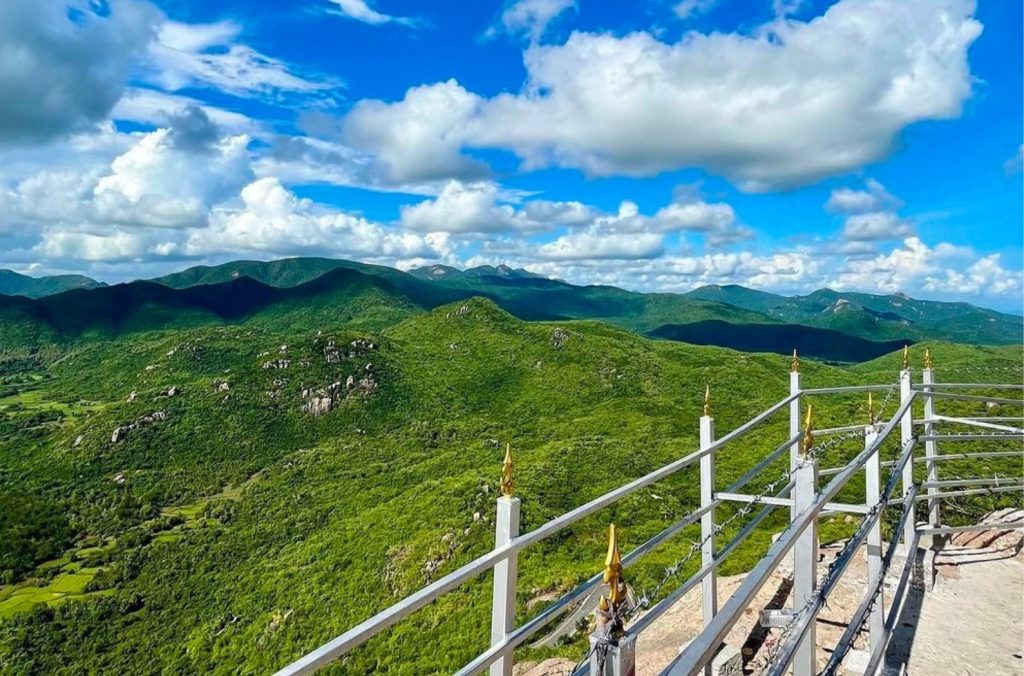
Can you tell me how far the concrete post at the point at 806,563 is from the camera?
2.66m

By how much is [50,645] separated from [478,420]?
49.1 meters

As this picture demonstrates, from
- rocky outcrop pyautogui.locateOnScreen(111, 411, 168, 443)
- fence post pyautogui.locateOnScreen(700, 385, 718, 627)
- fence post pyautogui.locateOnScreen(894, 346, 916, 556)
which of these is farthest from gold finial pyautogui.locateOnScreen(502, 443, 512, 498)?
rocky outcrop pyautogui.locateOnScreen(111, 411, 168, 443)

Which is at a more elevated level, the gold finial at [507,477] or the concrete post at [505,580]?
the gold finial at [507,477]

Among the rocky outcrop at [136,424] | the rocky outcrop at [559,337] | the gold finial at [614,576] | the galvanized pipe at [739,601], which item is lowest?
the rocky outcrop at [136,424]

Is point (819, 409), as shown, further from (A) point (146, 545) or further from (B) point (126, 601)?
(A) point (146, 545)

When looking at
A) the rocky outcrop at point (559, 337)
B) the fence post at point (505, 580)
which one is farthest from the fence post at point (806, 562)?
the rocky outcrop at point (559, 337)

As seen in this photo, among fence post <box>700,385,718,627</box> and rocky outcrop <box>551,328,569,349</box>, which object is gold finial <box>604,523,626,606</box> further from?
rocky outcrop <box>551,328,569,349</box>

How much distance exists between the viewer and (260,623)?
120 ft

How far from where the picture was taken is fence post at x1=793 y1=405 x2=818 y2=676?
8.72ft

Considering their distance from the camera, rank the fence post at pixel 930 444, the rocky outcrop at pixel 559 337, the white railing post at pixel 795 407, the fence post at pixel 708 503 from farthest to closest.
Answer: the rocky outcrop at pixel 559 337
the white railing post at pixel 795 407
the fence post at pixel 930 444
the fence post at pixel 708 503

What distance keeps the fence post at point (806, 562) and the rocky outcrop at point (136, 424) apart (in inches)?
3863

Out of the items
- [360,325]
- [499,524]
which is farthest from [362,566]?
→ [360,325]

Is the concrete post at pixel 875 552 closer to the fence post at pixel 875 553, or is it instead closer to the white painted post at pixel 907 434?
the fence post at pixel 875 553

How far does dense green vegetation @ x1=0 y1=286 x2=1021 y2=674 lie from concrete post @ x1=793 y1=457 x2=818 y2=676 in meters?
8.02
